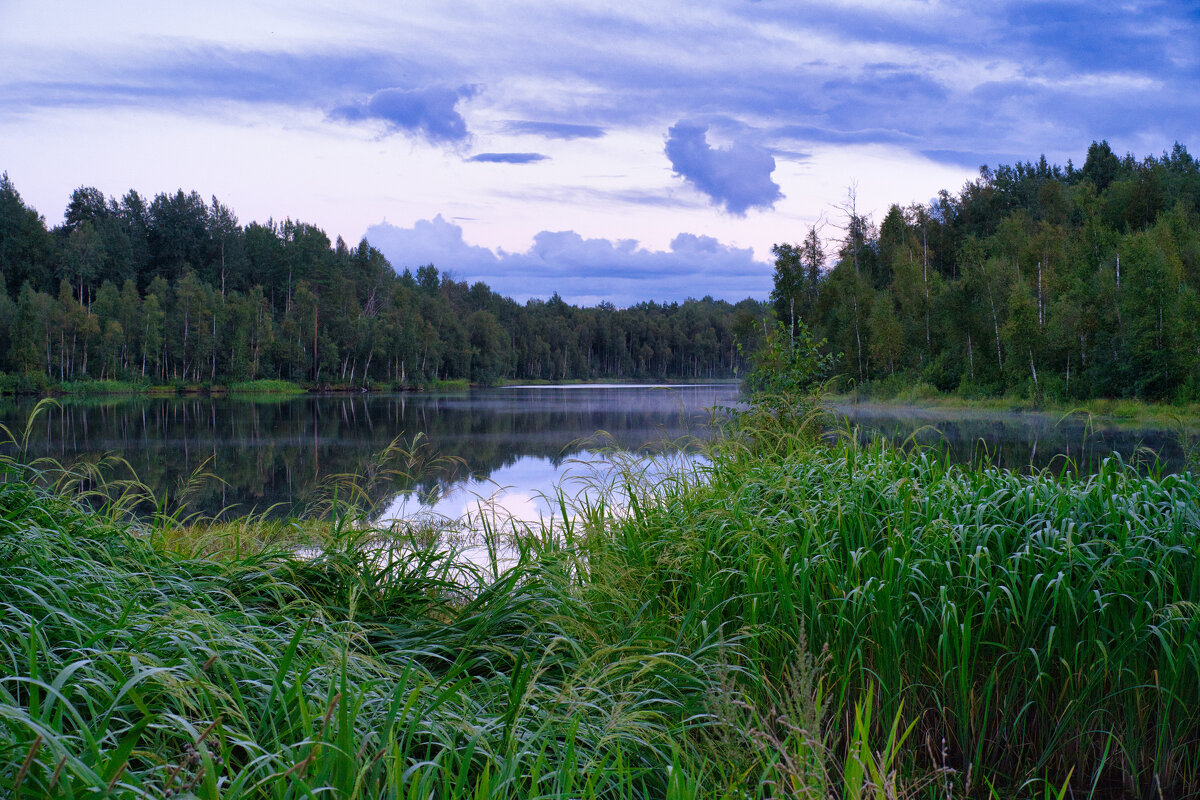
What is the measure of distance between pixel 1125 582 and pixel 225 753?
3.70 m

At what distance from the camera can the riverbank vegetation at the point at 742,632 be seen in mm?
2426

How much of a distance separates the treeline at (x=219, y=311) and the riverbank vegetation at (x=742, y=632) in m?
34.5

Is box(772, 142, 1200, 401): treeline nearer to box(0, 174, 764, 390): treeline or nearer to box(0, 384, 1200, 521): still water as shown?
box(0, 384, 1200, 521): still water

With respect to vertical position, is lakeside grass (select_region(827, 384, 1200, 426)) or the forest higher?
the forest

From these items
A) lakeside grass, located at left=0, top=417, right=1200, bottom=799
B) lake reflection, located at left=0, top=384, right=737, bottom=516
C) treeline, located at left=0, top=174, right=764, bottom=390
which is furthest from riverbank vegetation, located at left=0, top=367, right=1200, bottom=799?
treeline, located at left=0, top=174, right=764, bottom=390

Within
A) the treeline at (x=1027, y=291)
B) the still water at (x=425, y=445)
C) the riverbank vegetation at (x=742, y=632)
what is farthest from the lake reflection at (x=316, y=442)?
the treeline at (x=1027, y=291)

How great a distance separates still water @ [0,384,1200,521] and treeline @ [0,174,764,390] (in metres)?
14.6

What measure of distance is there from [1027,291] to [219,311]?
55978mm

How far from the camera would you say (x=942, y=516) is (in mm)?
3959

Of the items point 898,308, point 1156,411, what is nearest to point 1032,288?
point 898,308

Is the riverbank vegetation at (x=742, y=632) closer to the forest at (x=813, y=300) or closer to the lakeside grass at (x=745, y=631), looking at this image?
the lakeside grass at (x=745, y=631)

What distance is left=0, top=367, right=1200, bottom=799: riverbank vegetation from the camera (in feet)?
7.96

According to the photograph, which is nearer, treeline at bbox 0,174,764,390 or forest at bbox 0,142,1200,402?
forest at bbox 0,142,1200,402

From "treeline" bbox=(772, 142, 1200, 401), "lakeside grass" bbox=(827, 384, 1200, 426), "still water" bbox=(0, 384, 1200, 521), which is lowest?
"still water" bbox=(0, 384, 1200, 521)
